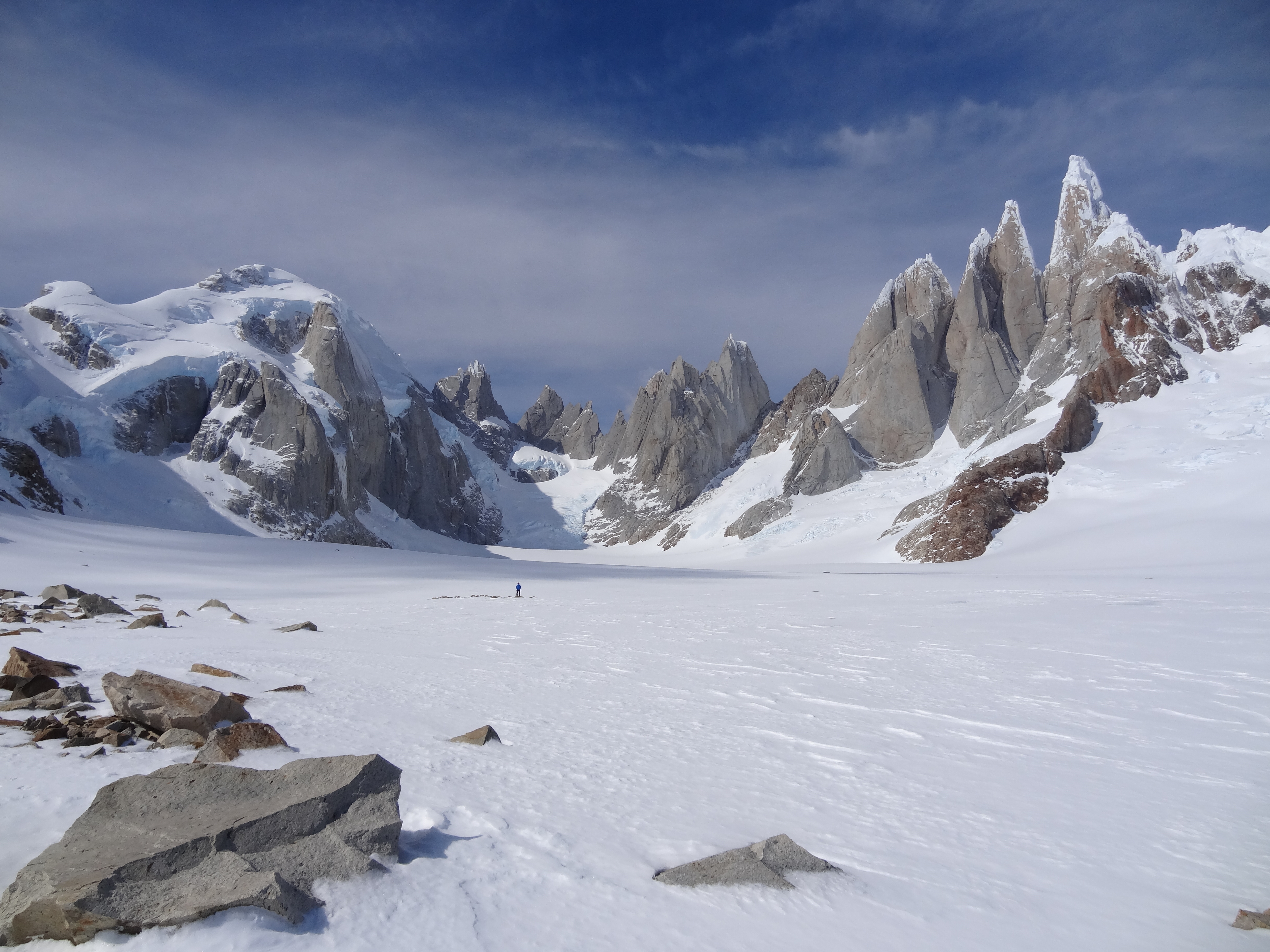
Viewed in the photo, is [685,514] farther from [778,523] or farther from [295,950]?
[295,950]

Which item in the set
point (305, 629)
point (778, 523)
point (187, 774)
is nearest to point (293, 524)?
point (778, 523)

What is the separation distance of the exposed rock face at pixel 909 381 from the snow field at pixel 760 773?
64707 millimetres

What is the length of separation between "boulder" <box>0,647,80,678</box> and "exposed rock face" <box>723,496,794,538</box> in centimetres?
6471

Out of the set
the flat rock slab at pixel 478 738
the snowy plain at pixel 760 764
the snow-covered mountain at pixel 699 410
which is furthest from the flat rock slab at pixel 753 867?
the snow-covered mountain at pixel 699 410

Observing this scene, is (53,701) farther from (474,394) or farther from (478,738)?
(474,394)

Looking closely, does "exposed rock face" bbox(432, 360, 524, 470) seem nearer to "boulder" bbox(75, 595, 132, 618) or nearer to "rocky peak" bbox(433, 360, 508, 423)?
"rocky peak" bbox(433, 360, 508, 423)

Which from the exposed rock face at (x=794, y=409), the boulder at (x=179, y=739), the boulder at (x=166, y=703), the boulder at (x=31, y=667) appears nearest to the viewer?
the boulder at (x=179, y=739)

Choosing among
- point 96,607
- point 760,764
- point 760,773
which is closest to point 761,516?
point 96,607

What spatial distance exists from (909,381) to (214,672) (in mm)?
76020

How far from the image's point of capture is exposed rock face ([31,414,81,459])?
1982 inches

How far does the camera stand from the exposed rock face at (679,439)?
A: 320 feet

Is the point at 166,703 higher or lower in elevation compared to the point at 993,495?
lower

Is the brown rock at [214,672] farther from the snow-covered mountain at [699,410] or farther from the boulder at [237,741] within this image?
the snow-covered mountain at [699,410]

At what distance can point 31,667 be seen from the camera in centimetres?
562
